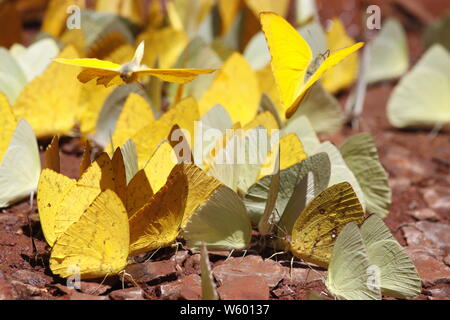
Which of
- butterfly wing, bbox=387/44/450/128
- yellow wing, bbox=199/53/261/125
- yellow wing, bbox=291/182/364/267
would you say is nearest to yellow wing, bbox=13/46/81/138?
yellow wing, bbox=199/53/261/125

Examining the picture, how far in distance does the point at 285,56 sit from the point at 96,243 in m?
0.37

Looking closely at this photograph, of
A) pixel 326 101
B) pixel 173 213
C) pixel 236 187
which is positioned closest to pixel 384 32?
pixel 326 101

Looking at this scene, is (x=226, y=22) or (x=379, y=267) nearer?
(x=379, y=267)

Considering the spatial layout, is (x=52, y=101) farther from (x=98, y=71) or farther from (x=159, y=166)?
(x=98, y=71)

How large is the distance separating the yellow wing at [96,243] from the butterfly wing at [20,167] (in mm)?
265

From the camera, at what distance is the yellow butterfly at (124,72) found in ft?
3.10

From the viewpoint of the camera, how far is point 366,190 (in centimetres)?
134

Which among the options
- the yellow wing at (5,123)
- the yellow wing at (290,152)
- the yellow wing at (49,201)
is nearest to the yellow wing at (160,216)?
the yellow wing at (49,201)

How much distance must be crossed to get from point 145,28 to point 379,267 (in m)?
1.11

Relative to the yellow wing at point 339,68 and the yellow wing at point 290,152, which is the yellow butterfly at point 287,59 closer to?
the yellow wing at point 290,152

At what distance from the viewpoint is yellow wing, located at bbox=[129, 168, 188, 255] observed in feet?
3.37

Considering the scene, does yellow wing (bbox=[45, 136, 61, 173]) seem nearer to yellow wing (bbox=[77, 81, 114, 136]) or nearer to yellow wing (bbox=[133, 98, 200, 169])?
yellow wing (bbox=[133, 98, 200, 169])

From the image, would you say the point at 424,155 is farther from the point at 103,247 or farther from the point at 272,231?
the point at 103,247

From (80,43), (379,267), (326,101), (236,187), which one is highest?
(80,43)
